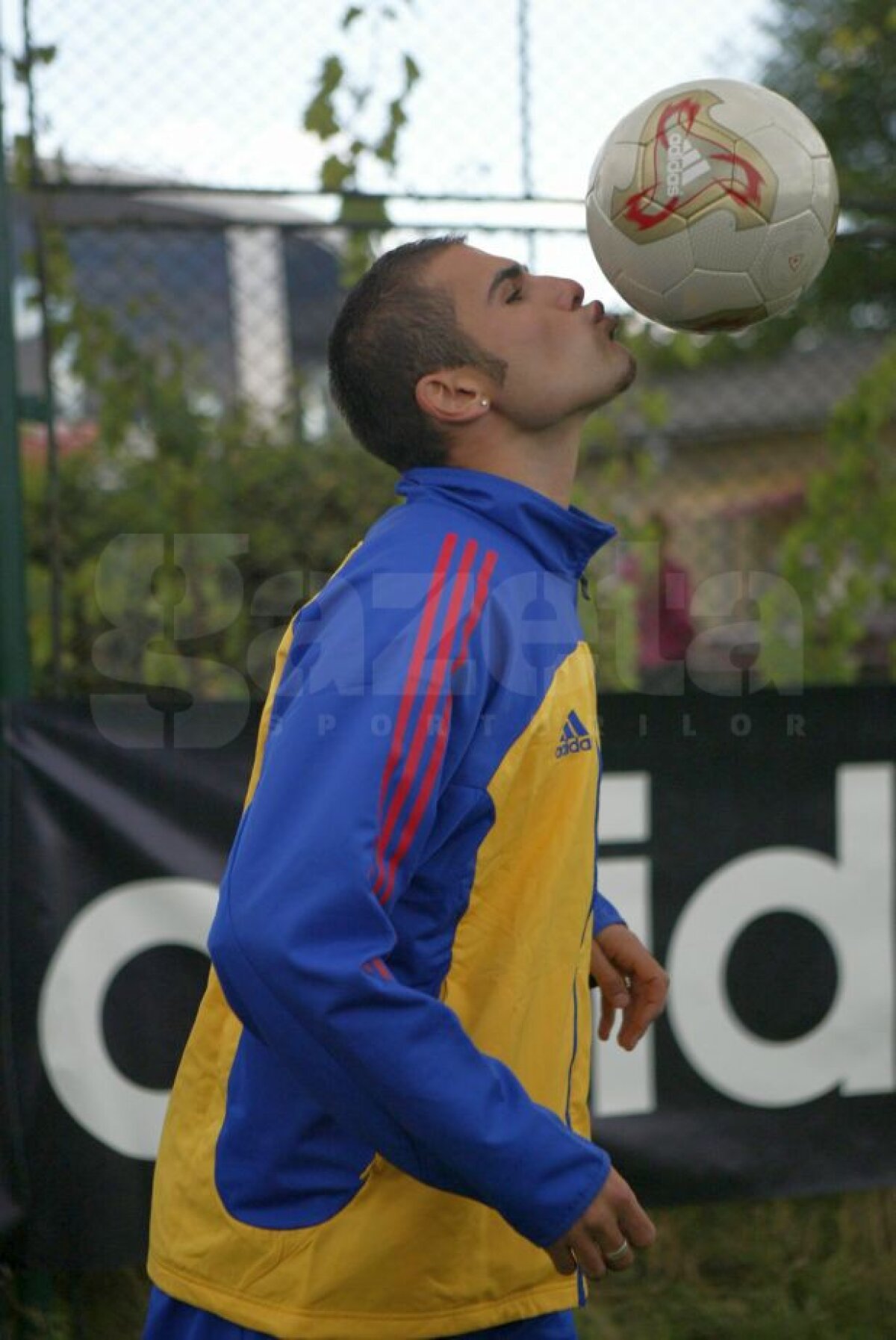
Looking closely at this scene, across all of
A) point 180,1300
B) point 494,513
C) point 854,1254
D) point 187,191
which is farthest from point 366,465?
point 180,1300

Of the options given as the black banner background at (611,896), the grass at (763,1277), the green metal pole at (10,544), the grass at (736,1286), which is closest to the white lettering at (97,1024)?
the black banner background at (611,896)

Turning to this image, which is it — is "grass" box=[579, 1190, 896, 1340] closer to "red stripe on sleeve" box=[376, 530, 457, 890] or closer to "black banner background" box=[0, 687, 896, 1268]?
"black banner background" box=[0, 687, 896, 1268]

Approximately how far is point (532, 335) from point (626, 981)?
952 millimetres

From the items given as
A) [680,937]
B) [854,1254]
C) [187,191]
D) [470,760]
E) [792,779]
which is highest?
[187,191]

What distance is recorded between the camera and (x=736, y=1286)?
367 cm

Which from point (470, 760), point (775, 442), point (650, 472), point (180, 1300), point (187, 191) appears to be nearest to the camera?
point (470, 760)

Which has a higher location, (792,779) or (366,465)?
(366,465)

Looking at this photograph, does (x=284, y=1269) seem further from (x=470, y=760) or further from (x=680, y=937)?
(x=680, y=937)

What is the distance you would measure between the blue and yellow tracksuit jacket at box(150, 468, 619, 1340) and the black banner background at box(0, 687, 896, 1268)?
1473 millimetres

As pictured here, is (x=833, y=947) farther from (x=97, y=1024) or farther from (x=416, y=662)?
(x=416, y=662)

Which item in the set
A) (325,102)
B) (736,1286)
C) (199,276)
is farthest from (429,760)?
(199,276)

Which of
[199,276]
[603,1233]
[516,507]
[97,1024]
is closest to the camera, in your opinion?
[603,1233]

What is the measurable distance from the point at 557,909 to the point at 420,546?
47cm

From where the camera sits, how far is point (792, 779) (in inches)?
148
